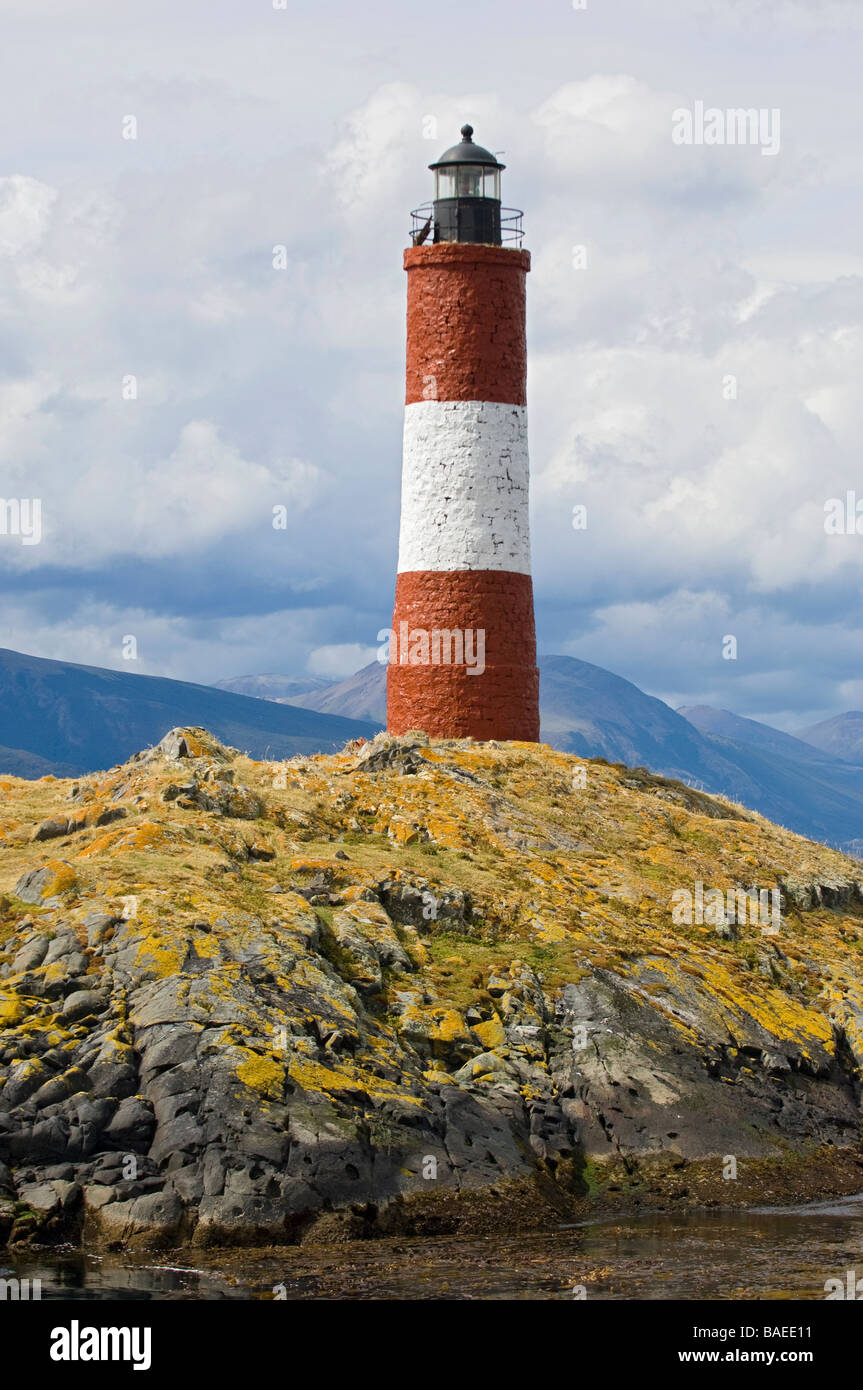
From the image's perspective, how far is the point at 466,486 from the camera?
45.5 meters

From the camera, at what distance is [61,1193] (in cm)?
2527

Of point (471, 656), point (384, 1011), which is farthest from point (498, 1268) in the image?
point (471, 656)

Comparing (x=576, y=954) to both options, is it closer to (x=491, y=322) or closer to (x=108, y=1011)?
(x=108, y=1011)

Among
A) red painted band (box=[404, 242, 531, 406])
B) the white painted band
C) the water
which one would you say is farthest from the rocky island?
red painted band (box=[404, 242, 531, 406])

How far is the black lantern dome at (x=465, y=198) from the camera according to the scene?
154 feet

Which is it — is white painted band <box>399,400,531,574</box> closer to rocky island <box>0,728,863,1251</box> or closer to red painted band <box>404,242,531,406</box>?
red painted band <box>404,242,531,406</box>

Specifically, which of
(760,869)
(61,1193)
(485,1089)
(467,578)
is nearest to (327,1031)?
(485,1089)

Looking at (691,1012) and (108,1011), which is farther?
(691,1012)

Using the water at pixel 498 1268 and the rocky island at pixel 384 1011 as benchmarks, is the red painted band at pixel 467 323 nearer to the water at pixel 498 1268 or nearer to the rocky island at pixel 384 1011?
→ the rocky island at pixel 384 1011

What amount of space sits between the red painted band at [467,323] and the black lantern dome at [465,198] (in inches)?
37.5

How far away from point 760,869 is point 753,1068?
985 cm

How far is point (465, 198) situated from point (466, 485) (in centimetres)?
779

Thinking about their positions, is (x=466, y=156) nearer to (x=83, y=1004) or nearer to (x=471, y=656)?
(x=471, y=656)
